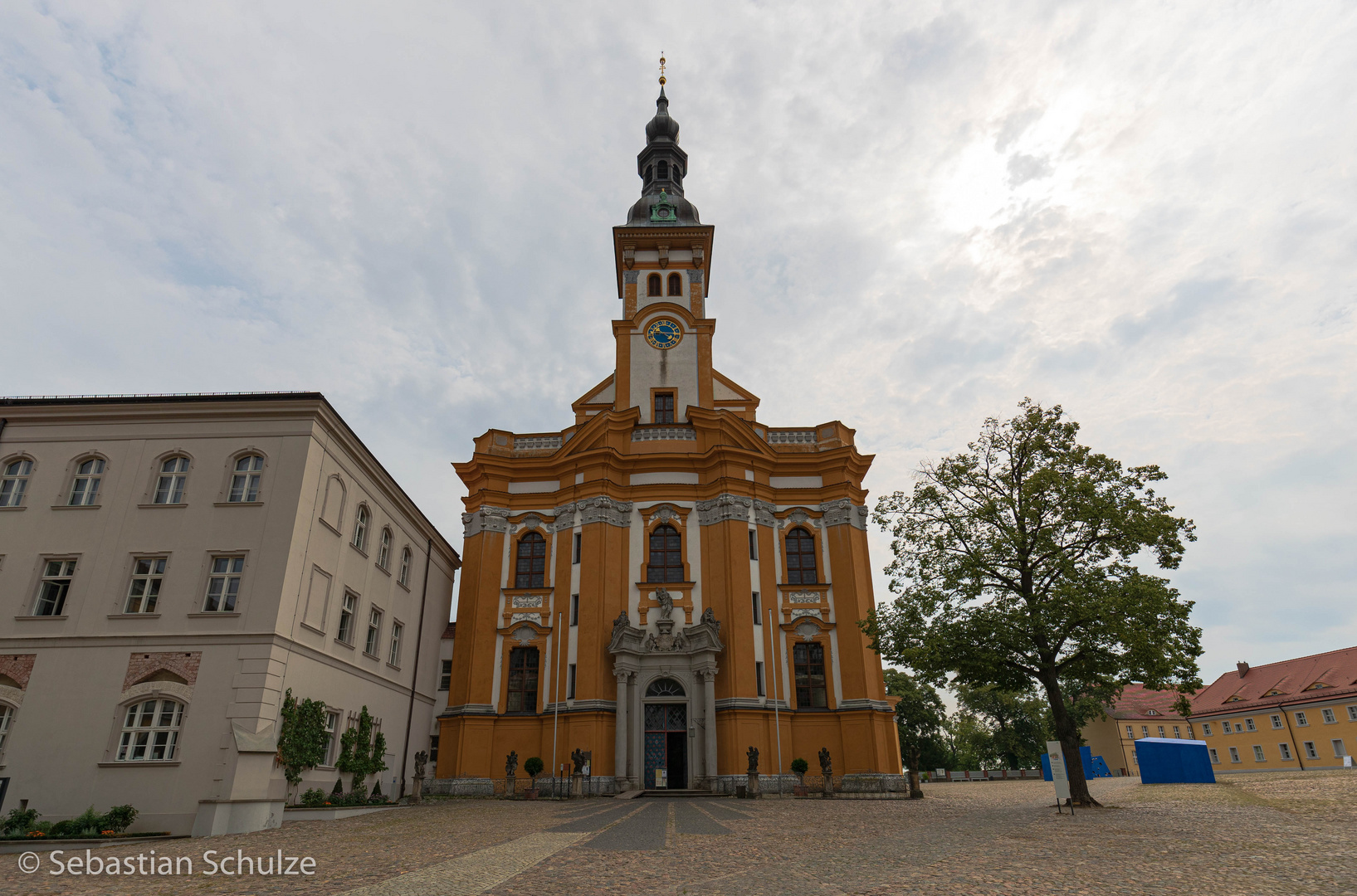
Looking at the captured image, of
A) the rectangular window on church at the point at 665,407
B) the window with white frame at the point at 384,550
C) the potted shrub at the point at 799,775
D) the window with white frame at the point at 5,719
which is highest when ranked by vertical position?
the rectangular window on church at the point at 665,407

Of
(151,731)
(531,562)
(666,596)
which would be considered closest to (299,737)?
(151,731)

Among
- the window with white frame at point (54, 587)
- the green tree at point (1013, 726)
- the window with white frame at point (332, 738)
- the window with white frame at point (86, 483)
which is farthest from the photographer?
the green tree at point (1013, 726)

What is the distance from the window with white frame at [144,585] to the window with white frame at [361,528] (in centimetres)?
548

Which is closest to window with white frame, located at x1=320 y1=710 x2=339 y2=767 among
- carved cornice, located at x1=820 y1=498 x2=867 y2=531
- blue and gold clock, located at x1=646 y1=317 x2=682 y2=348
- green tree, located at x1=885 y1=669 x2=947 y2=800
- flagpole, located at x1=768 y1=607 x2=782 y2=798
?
flagpole, located at x1=768 y1=607 x2=782 y2=798

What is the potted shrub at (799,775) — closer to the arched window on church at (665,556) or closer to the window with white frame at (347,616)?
the arched window on church at (665,556)

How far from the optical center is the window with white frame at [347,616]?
2256 centimetres

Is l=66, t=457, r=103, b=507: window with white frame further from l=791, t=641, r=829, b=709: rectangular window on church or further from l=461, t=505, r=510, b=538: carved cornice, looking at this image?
l=791, t=641, r=829, b=709: rectangular window on church

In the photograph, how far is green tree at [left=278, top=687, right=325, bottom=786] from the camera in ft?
59.5

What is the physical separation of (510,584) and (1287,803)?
84.8 feet

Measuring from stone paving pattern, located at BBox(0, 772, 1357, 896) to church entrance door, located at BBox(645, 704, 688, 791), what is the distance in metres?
9.47

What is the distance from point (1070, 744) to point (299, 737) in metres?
19.1

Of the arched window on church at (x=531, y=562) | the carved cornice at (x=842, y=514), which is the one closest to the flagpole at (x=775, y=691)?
the carved cornice at (x=842, y=514)

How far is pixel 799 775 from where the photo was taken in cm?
2738

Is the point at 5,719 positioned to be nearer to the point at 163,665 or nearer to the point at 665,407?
the point at 163,665
